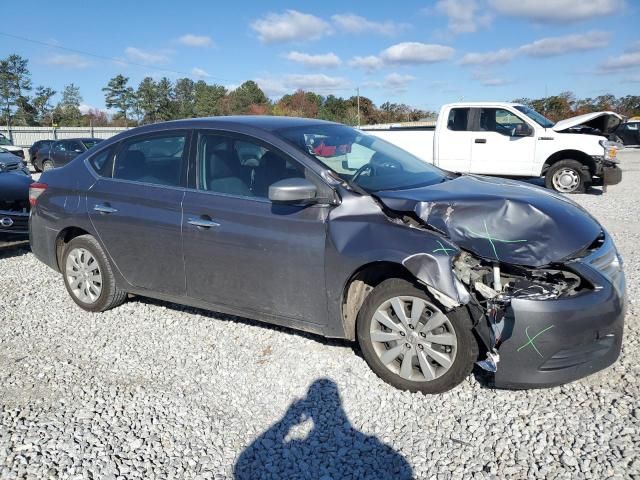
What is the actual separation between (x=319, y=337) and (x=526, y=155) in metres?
8.78

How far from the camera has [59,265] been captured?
16.1ft

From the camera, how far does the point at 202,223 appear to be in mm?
3785

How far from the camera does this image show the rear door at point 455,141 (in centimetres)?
1164

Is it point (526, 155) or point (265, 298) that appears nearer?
point (265, 298)

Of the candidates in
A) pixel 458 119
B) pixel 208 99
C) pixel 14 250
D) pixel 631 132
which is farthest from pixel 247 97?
pixel 14 250

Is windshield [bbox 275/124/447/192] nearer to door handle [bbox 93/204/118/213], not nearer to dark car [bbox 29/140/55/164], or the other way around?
door handle [bbox 93/204/118/213]

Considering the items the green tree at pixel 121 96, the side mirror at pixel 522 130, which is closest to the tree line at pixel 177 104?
the green tree at pixel 121 96

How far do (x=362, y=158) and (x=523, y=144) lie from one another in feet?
27.7

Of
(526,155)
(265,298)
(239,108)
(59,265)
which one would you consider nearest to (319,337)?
(265,298)

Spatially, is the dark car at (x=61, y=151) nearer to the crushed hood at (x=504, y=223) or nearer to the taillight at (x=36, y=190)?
the taillight at (x=36, y=190)

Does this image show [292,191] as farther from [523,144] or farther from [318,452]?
[523,144]

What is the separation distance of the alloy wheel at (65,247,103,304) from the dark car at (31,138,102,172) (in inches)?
684

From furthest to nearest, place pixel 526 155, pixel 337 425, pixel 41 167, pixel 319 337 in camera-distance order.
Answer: pixel 41 167 → pixel 526 155 → pixel 319 337 → pixel 337 425

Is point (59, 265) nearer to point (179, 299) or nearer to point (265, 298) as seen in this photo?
point (179, 299)
